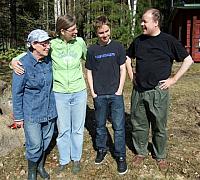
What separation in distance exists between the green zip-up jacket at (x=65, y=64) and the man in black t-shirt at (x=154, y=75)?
65cm

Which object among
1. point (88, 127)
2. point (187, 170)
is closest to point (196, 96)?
point (88, 127)

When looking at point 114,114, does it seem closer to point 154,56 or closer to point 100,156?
point 100,156

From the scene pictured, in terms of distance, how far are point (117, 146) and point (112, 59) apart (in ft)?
3.30

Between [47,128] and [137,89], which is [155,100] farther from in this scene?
[47,128]

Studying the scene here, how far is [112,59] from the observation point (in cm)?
357

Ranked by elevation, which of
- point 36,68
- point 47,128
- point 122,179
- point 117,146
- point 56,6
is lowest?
point 122,179

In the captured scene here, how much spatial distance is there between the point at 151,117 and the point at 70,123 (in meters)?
0.93

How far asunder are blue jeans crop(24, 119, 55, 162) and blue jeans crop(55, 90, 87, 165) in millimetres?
144

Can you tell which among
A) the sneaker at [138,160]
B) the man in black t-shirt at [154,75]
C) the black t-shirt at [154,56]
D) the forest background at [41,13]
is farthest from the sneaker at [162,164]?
the forest background at [41,13]

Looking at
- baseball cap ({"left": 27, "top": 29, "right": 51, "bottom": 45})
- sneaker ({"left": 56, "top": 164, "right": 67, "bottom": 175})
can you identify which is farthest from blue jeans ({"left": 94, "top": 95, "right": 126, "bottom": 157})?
baseball cap ({"left": 27, "top": 29, "right": 51, "bottom": 45})

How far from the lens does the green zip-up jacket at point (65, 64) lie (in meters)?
3.47

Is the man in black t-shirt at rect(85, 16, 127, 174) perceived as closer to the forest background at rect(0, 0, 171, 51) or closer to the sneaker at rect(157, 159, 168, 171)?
the sneaker at rect(157, 159, 168, 171)

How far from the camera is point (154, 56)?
3.58 m

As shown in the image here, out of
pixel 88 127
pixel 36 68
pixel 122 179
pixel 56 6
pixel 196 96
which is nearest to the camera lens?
pixel 36 68
